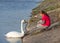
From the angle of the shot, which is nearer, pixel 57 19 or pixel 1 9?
pixel 57 19

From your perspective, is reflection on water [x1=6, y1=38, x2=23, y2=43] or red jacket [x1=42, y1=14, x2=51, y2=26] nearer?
red jacket [x1=42, y1=14, x2=51, y2=26]

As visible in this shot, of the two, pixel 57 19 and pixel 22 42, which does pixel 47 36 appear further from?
pixel 57 19

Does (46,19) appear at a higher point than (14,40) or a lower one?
higher

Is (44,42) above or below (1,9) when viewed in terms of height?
below

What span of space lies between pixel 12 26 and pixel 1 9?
31.5 feet

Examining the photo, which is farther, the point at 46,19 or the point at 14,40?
the point at 14,40

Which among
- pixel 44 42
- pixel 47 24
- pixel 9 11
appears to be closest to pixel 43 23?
pixel 47 24

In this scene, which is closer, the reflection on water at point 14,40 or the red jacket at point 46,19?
the red jacket at point 46,19

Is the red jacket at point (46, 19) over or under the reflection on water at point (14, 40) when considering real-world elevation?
over

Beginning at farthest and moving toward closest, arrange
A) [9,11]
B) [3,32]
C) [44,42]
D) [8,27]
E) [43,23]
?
[9,11], [8,27], [3,32], [43,23], [44,42]

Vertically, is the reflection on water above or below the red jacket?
below

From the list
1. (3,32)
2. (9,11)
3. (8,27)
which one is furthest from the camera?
(9,11)

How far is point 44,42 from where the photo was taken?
15.4m

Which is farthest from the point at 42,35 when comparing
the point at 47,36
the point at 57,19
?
the point at 57,19
